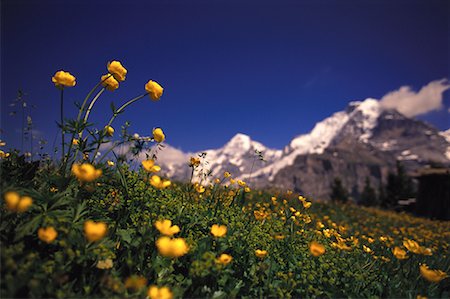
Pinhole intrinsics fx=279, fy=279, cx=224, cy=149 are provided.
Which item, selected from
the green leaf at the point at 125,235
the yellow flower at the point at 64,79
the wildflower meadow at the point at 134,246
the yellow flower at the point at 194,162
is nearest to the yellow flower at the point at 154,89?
the wildflower meadow at the point at 134,246

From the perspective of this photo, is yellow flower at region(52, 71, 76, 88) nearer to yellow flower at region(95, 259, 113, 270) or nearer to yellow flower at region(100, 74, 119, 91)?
yellow flower at region(100, 74, 119, 91)

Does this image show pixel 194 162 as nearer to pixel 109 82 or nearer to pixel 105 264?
pixel 109 82

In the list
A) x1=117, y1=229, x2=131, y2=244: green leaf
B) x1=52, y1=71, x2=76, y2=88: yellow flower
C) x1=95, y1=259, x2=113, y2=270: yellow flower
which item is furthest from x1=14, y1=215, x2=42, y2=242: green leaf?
x1=52, y1=71, x2=76, y2=88: yellow flower

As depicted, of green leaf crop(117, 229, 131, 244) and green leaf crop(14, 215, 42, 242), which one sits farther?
green leaf crop(117, 229, 131, 244)

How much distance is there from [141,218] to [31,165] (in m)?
1.15

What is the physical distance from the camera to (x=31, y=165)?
8.69 feet

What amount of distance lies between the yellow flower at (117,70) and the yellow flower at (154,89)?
0.25m

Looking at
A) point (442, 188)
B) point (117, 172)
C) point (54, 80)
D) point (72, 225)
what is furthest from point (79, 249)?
point (442, 188)

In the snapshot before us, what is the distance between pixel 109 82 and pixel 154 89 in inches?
18.4

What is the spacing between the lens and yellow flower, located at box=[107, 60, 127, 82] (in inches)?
105

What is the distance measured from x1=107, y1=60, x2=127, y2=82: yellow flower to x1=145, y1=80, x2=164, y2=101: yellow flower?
0.25m

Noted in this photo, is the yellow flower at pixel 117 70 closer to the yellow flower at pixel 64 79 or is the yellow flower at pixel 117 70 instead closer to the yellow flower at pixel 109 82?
the yellow flower at pixel 109 82

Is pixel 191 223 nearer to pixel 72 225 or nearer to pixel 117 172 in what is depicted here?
pixel 117 172

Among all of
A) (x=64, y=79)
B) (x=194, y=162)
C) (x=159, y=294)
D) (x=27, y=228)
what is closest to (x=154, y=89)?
(x=64, y=79)
